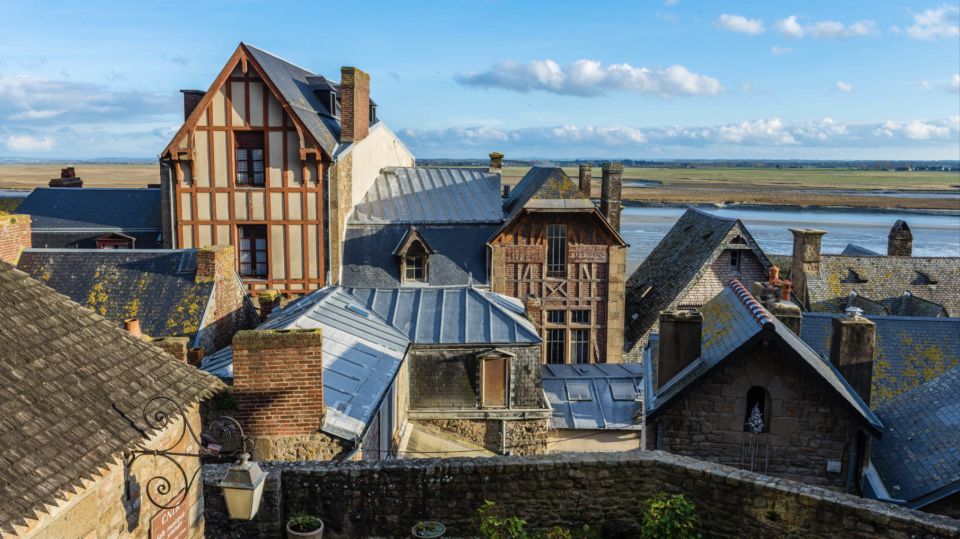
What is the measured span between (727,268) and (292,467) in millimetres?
20337

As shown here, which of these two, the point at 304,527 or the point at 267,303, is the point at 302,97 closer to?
the point at 267,303

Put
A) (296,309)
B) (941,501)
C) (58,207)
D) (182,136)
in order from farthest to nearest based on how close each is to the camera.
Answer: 1. (58,207)
2. (182,136)
3. (296,309)
4. (941,501)

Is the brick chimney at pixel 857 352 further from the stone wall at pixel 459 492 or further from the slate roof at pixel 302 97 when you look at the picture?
the slate roof at pixel 302 97

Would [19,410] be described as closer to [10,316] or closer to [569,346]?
[10,316]

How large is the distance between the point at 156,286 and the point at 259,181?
26.2ft

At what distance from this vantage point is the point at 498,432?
1886cm

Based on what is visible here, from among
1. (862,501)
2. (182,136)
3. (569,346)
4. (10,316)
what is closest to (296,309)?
(182,136)

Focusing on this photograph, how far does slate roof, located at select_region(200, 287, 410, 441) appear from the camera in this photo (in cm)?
1203

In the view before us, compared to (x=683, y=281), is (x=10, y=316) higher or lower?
higher

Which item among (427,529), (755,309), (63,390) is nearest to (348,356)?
(427,529)

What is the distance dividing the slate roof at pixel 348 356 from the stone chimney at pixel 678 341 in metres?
4.69

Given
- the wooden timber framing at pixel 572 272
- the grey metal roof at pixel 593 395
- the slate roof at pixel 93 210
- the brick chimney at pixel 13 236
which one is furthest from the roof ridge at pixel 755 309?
the slate roof at pixel 93 210

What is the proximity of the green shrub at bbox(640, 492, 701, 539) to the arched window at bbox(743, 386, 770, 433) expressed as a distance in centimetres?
340

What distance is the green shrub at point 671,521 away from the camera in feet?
28.8
